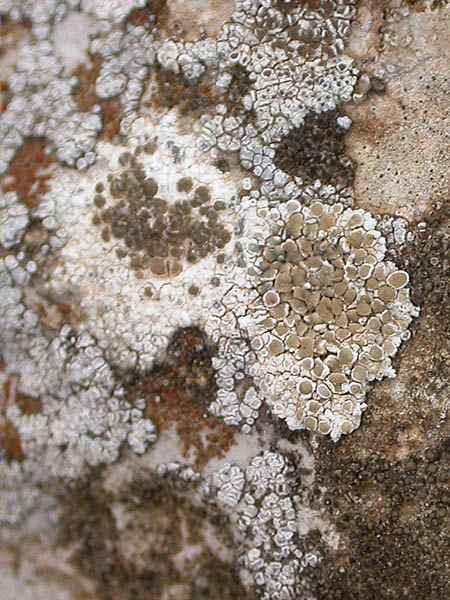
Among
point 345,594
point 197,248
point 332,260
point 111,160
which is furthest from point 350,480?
point 111,160

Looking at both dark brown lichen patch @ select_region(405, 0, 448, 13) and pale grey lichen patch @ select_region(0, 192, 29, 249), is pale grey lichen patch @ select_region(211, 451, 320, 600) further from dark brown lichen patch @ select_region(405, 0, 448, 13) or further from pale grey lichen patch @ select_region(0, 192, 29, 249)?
dark brown lichen patch @ select_region(405, 0, 448, 13)

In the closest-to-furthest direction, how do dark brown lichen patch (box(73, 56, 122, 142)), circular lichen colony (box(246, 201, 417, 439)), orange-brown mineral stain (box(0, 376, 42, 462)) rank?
circular lichen colony (box(246, 201, 417, 439)), dark brown lichen patch (box(73, 56, 122, 142)), orange-brown mineral stain (box(0, 376, 42, 462))

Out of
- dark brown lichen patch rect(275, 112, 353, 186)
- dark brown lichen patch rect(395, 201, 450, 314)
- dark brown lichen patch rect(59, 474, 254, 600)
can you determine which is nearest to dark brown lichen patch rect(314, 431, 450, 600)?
dark brown lichen patch rect(59, 474, 254, 600)

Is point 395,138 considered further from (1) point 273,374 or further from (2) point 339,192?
(1) point 273,374

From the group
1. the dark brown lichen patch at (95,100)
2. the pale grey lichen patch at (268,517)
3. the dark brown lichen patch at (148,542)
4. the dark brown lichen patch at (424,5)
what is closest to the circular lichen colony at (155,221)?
the dark brown lichen patch at (95,100)

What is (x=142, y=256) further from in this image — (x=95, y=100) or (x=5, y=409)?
(x=5, y=409)

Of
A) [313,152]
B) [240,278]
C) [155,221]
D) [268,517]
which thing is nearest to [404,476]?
[268,517]
